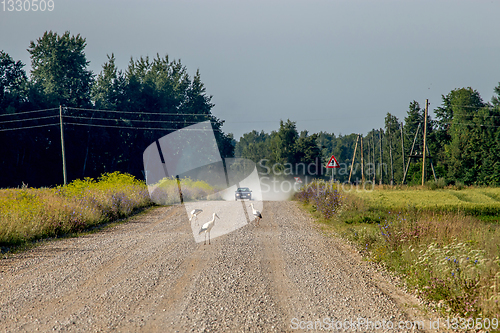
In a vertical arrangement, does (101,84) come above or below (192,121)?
above

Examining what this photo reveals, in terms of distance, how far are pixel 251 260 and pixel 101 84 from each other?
2324 inches

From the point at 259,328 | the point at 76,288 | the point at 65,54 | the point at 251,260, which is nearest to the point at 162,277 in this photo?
the point at 76,288

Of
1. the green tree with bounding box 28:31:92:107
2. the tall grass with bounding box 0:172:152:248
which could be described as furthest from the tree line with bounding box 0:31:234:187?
the tall grass with bounding box 0:172:152:248

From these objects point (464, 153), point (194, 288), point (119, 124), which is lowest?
point (194, 288)

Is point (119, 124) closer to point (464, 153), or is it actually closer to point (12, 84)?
point (12, 84)

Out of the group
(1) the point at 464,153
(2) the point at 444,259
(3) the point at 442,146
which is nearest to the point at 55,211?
(2) the point at 444,259

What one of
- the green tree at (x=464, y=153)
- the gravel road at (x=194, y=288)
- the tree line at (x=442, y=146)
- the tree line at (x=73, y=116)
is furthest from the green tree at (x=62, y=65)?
the green tree at (x=464, y=153)

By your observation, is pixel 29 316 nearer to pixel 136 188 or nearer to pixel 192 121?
pixel 136 188

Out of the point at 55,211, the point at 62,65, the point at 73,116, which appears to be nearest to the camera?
the point at 55,211

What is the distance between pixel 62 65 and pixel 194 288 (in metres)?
59.0

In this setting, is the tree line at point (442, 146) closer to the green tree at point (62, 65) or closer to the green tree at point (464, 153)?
the green tree at point (464, 153)

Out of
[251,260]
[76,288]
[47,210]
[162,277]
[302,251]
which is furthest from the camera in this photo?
[47,210]

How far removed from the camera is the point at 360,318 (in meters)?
5.75

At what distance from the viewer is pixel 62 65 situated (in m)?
57.7
